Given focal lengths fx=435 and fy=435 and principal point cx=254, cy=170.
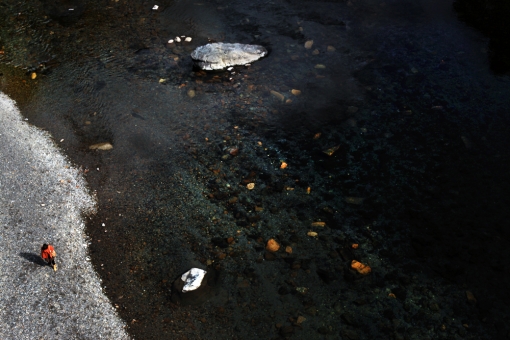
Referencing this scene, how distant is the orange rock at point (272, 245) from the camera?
22.3 ft

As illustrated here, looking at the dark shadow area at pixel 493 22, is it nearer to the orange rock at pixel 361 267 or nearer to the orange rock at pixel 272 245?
the orange rock at pixel 361 267

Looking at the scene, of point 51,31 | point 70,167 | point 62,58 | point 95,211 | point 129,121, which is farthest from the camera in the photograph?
point 51,31

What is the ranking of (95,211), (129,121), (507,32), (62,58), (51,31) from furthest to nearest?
(51,31) → (62,58) → (507,32) → (129,121) → (95,211)

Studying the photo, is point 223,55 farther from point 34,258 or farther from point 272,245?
point 34,258

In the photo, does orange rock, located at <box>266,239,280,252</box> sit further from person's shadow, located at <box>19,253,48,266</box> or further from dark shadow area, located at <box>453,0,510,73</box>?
dark shadow area, located at <box>453,0,510,73</box>

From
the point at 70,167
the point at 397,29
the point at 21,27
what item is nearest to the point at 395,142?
the point at 397,29

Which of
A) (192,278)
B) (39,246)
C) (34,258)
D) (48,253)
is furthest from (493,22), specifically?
(34,258)

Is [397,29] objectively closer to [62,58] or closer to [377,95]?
[377,95]

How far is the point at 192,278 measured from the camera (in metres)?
6.35

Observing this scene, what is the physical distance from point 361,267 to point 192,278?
251 centimetres

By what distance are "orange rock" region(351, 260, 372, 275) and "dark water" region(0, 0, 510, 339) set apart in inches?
3.8

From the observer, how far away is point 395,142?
8.38 metres

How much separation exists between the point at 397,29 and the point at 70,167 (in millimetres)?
8098

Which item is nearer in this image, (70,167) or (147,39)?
(70,167)
